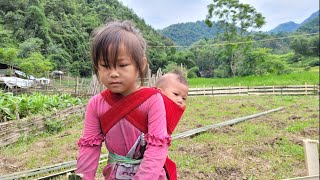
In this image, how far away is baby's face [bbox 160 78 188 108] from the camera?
4.27 feet

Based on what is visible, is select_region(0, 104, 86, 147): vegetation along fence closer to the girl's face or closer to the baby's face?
the baby's face

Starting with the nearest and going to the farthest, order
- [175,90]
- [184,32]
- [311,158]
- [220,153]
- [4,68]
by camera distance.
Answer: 1. [175,90]
2. [311,158]
3. [4,68]
4. [220,153]
5. [184,32]

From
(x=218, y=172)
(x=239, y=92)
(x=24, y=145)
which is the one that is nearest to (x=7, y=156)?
(x=24, y=145)

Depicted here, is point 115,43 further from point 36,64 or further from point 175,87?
point 36,64

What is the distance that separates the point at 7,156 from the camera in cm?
248

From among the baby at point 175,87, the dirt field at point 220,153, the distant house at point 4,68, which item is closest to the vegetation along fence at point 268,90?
the dirt field at point 220,153

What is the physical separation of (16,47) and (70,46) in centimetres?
30

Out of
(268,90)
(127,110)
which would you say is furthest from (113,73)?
(268,90)

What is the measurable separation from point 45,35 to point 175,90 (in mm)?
1075

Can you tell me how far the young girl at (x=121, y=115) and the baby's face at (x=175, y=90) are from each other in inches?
9.2

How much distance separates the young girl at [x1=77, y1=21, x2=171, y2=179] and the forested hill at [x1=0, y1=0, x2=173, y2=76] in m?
0.83

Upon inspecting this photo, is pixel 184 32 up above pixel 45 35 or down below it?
above

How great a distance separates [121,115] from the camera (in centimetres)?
104

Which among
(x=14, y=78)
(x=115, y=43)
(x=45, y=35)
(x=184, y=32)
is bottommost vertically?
(x=14, y=78)
